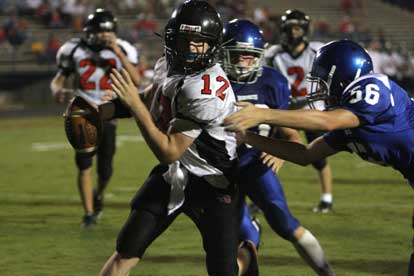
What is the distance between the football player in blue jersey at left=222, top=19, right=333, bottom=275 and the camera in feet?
17.2

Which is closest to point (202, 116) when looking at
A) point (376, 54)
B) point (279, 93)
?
point (279, 93)

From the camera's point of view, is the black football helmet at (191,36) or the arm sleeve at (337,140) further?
the arm sleeve at (337,140)

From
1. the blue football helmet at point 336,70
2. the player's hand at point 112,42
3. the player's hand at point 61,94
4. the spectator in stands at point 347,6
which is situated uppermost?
the blue football helmet at point 336,70

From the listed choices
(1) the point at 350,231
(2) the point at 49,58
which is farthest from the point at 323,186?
(2) the point at 49,58

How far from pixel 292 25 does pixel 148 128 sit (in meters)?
4.74

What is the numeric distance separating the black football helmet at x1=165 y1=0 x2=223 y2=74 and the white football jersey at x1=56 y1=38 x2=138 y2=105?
12.2 ft

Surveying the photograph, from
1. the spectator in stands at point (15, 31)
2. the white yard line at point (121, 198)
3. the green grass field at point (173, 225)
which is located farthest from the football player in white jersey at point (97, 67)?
the spectator in stands at point (15, 31)

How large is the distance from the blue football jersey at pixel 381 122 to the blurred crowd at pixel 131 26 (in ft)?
53.1

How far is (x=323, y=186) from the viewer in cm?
828

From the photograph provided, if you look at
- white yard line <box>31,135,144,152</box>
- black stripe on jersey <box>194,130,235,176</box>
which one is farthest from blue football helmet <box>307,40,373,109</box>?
white yard line <box>31,135,144,152</box>

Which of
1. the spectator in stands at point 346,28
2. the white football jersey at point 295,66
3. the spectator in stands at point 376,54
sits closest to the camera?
the white football jersey at point 295,66

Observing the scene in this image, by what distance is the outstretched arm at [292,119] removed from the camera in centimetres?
374

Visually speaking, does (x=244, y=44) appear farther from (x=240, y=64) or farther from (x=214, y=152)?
(x=214, y=152)

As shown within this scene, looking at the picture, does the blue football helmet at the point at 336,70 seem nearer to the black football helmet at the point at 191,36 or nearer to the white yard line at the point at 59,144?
the black football helmet at the point at 191,36
